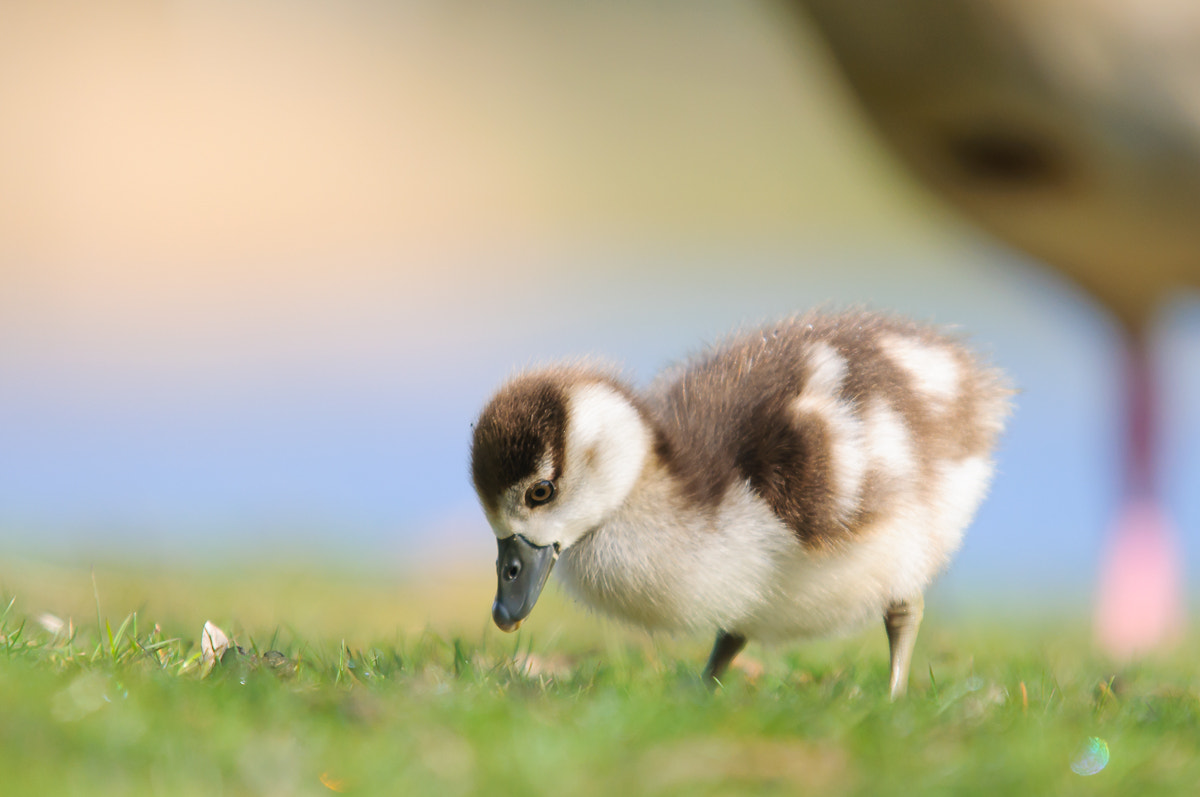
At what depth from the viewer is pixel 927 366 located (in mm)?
3064

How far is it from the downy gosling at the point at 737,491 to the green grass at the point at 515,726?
0.21 m

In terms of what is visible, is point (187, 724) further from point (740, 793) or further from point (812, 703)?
point (812, 703)

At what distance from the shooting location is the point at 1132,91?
378 centimetres

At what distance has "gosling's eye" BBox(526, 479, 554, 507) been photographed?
104 inches

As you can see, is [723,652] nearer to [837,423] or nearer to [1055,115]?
[837,423]

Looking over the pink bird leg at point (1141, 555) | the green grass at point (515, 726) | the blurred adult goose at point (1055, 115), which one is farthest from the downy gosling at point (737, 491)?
the pink bird leg at point (1141, 555)

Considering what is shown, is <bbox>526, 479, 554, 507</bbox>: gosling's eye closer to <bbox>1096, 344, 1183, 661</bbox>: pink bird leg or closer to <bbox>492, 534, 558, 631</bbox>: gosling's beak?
<bbox>492, 534, 558, 631</bbox>: gosling's beak

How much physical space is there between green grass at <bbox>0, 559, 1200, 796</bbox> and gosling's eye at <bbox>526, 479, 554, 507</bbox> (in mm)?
411

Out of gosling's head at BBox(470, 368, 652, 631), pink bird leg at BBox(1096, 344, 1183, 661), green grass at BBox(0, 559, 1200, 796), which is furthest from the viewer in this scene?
pink bird leg at BBox(1096, 344, 1183, 661)

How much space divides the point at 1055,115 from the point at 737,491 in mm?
2004

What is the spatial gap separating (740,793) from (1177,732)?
1.22 meters

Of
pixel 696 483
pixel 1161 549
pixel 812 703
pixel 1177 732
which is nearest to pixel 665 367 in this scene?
pixel 696 483

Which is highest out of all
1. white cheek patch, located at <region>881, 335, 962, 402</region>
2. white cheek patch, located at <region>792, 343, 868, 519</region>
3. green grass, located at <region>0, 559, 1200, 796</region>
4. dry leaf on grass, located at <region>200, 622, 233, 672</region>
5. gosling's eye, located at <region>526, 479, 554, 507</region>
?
white cheek patch, located at <region>881, 335, 962, 402</region>

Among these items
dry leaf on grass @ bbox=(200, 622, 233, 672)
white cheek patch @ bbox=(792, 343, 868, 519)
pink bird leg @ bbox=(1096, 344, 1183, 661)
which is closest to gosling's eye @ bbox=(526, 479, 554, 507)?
white cheek patch @ bbox=(792, 343, 868, 519)
